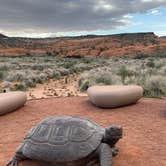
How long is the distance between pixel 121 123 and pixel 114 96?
1.62m

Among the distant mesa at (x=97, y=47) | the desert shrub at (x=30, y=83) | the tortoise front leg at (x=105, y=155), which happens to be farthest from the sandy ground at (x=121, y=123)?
the distant mesa at (x=97, y=47)

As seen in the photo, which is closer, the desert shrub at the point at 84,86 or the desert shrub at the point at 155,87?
the desert shrub at the point at 155,87

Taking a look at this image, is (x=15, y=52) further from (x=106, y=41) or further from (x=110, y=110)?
(x=110, y=110)

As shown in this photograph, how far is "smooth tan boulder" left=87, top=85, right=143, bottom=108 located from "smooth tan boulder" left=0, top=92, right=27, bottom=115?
2178 mm

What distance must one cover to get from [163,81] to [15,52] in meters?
57.1

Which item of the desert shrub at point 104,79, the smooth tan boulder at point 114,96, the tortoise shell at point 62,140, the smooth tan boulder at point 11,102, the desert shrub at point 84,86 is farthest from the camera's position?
the desert shrub at point 104,79

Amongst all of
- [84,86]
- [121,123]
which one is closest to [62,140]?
[121,123]

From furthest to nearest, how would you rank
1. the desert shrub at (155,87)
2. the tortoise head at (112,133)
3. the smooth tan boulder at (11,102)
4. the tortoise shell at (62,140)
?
the desert shrub at (155,87) → the smooth tan boulder at (11,102) → the tortoise head at (112,133) → the tortoise shell at (62,140)

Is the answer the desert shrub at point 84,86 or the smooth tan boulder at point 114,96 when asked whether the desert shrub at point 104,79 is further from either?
the smooth tan boulder at point 114,96

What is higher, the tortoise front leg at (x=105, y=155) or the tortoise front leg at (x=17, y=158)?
the tortoise front leg at (x=105, y=155)

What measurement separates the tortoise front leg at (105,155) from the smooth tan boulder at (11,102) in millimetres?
4757

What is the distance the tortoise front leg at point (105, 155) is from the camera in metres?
5.10

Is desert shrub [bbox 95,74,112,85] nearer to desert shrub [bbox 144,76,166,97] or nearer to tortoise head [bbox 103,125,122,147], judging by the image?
desert shrub [bbox 144,76,166,97]

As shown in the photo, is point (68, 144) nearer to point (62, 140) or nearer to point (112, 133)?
point (62, 140)
